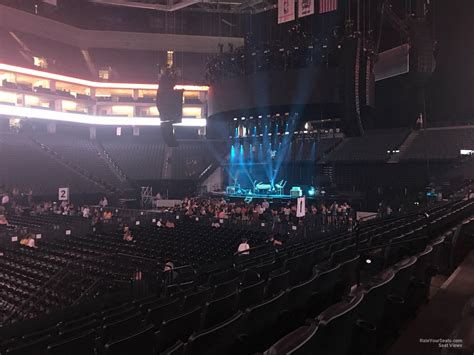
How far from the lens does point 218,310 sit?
389 centimetres

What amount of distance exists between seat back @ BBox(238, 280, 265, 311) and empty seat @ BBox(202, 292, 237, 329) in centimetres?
11

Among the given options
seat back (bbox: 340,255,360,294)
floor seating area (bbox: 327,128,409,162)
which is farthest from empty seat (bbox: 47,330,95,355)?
floor seating area (bbox: 327,128,409,162)

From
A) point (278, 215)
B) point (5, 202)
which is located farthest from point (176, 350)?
point (5, 202)

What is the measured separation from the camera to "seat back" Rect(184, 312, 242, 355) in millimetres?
2533

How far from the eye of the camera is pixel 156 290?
697 centimetres

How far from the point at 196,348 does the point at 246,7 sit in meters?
29.9

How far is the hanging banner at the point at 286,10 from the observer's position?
16.0 metres

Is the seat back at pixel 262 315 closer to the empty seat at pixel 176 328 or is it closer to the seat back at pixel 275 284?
the empty seat at pixel 176 328

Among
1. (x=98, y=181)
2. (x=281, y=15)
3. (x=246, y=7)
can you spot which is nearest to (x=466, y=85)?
(x=281, y=15)

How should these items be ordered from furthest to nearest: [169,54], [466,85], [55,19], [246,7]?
[169,54]
[55,19]
[246,7]
[466,85]

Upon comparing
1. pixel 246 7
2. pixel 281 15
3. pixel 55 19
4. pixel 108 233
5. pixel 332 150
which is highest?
pixel 55 19

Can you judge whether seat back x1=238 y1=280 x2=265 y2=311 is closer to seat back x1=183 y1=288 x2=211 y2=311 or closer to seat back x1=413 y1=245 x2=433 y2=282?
seat back x1=183 y1=288 x2=211 y2=311

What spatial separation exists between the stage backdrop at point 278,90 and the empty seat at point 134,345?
14087 millimetres

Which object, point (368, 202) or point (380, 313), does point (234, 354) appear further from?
point (368, 202)
